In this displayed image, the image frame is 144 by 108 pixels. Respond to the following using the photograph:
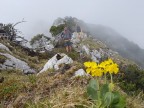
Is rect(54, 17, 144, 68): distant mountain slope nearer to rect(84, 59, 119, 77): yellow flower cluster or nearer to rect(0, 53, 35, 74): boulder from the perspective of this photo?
rect(0, 53, 35, 74): boulder

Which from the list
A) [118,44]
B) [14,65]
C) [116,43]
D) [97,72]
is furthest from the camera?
[116,43]

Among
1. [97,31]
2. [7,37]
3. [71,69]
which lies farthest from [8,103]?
[97,31]

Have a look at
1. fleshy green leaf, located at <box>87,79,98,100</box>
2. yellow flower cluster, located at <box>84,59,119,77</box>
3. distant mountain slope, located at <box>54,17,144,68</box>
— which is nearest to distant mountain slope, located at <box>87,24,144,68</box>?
distant mountain slope, located at <box>54,17,144,68</box>

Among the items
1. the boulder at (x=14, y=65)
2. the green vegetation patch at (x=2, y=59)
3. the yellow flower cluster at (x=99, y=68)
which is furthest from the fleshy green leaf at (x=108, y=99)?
the green vegetation patch at (x=2, y=59)

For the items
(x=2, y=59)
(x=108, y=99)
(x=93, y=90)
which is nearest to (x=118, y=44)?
(x=2, y=59)

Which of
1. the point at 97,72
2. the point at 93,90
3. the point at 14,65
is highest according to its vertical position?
the point at 14,65

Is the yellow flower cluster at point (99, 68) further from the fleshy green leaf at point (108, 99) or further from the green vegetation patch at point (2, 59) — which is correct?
the green vegetation patch at point (2, 59)

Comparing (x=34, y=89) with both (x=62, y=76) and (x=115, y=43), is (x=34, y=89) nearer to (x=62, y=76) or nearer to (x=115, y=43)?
(x=62, y=76)

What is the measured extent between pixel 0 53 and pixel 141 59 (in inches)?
6329

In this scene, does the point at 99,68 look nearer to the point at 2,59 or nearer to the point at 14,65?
the point at 2,59

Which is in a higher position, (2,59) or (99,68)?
(2,59)

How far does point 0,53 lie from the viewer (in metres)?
16.8

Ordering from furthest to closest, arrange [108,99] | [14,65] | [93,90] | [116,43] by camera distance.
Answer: [116,43] < [14,65] < [93,90] < [108,99]

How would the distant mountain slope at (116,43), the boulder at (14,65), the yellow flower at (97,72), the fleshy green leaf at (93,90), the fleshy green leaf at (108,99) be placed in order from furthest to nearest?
the distant mountain slope at (116,43) → the boulder at (14,65) → the fleshy green leaf at (93,90) → the fleshy green leaf at (108,99) → the yellow flower at (97,72)
